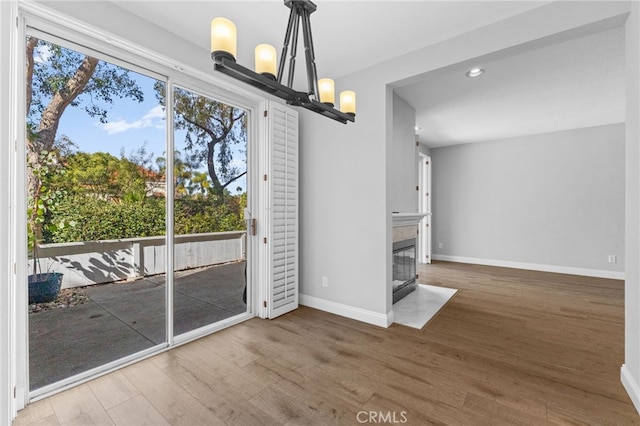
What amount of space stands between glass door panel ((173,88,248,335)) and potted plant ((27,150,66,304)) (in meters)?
0.81

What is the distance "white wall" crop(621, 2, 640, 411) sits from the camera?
1.76m

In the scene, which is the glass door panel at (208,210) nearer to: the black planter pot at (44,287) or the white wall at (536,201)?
the black planter pot at (44,287)

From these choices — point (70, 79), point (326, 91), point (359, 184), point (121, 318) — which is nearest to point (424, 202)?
point (359, 184)

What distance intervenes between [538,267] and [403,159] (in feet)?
12.8

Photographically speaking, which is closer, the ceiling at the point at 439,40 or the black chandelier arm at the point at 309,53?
the black chandelier arm at the point at 309,53

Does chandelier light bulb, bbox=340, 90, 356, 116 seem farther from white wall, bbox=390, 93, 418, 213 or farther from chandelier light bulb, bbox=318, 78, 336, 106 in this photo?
white wall, bbox=390, 93, 418, 213

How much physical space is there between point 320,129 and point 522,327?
10.2 feet

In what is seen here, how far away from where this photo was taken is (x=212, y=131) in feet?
9.50

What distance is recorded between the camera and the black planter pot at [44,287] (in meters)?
1.94

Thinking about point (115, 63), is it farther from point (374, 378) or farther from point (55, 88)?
point (374, 378)

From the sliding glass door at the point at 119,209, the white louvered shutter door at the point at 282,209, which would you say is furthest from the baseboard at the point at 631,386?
the sliding glass door at the point at 119,209

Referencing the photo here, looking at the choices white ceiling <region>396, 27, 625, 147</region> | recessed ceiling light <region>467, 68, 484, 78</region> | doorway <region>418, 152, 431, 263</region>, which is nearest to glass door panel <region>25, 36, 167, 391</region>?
white ceiling <region>396, 27, 625, 147</region>

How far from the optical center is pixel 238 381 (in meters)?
2.01

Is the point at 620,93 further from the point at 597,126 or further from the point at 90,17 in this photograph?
the point at 90,17
